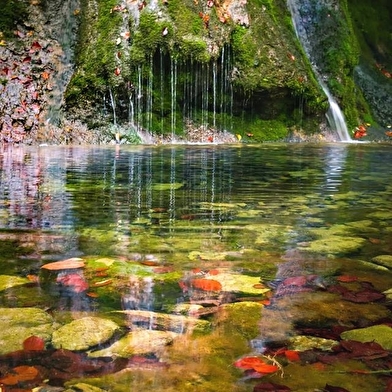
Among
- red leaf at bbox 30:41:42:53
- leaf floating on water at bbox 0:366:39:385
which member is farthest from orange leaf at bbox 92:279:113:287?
red leaf at bbox 30:41:42:53

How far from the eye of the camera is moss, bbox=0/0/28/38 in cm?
1088

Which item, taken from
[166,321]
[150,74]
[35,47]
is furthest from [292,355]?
[35,47]

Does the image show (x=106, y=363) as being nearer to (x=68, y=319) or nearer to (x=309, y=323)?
(x=68, y=319)

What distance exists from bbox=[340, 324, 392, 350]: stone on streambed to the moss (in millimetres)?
11189

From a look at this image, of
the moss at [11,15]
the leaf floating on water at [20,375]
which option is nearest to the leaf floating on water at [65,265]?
the leaf floating on water at [20,375]

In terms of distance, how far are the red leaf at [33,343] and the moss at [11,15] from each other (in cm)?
1091

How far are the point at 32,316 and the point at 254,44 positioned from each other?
11.1 metres

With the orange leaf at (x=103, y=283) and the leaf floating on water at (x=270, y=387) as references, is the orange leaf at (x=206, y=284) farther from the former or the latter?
the leaf floating on water at (x=270, y=387)

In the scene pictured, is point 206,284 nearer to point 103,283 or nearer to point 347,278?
point 103,283

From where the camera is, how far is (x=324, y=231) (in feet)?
8.95

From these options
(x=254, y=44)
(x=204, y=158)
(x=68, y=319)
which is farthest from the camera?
(x=254, y=44)

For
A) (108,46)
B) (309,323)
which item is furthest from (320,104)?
(309,323)

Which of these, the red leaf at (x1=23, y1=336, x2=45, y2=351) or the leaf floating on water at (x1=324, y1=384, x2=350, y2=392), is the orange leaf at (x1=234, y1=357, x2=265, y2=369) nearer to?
the leaf floating on water at (x1=324, y1=384, x2=350, y2=392)

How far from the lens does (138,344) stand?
133 centimetres
